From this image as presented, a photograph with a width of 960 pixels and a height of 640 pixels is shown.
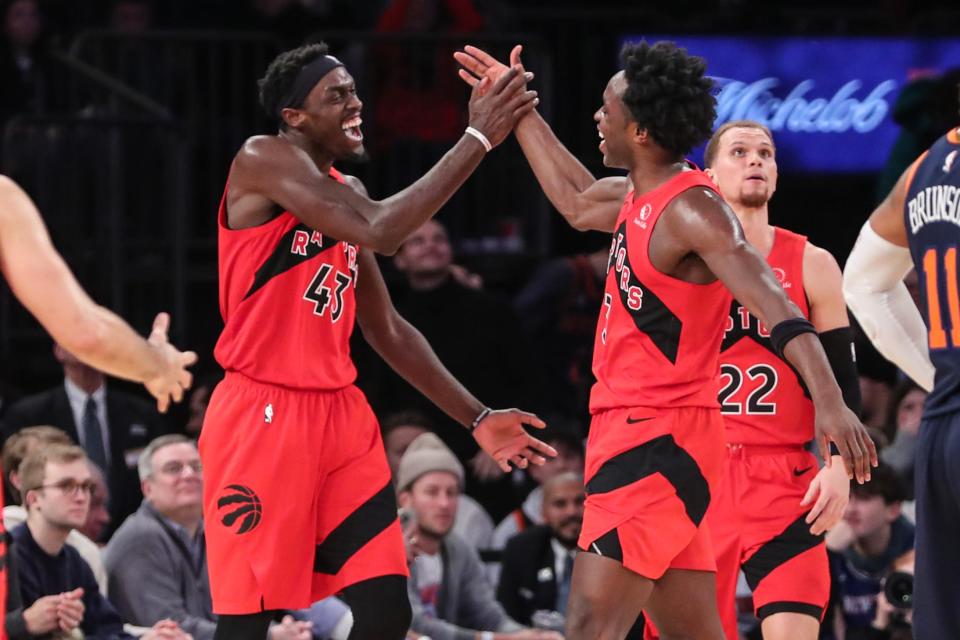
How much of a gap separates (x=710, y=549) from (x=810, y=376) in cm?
75

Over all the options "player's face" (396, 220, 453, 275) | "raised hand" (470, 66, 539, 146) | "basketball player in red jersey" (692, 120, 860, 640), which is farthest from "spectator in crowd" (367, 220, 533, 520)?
"raised hand" (470, 66, 539, 146)

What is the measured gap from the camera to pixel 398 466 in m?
8.94

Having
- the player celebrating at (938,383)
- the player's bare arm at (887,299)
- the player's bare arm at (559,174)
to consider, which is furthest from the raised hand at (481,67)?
the player celebrating at (938,383)

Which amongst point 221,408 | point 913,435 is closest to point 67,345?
point 221,408

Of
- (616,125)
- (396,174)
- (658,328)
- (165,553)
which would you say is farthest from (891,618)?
(396,174)

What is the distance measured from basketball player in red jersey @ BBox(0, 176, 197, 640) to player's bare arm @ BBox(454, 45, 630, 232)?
2.09 meters

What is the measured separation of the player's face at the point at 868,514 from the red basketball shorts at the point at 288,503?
135 inches

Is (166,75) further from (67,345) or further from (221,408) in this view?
(67,345)

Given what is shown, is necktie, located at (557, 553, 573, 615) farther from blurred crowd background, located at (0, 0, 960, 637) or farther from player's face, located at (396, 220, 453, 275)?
player's face, located at (396, 220, 453, 275)

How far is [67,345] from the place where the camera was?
13.6 ft

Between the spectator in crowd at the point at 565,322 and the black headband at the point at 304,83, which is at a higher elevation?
the black headband at the point at 304,83

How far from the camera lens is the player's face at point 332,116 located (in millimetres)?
5613

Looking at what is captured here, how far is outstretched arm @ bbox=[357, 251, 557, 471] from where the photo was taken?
5867 mm

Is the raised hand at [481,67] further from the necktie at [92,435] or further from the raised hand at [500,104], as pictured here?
the necktie at [92,435]
